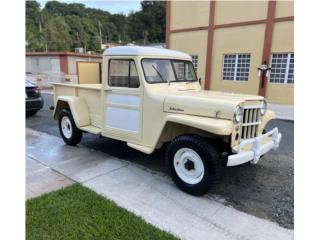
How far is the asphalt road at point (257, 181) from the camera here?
319 centimetres

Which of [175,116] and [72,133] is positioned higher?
[175,116]

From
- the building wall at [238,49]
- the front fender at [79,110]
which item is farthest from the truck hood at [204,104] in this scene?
the building wall at [238,49]

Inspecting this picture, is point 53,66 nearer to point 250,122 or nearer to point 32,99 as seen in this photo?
point 32,99

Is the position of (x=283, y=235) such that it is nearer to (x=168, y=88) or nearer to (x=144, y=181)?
(x=144, y=181)

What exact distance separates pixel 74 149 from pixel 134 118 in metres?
1.89

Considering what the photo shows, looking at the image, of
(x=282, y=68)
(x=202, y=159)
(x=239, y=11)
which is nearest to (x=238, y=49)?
(x=239, y=11)

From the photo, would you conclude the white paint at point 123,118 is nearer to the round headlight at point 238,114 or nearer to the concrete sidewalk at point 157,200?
the concrete sidewalk at point 157,200

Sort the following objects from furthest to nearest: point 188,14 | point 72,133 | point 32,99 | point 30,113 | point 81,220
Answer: point 188,14 < point 30,113 < point 32,99 < point 72,133 < point 81,220

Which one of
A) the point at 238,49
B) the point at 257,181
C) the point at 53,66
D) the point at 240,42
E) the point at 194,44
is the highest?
the point at 194,44

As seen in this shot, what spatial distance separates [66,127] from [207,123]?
3616 mm

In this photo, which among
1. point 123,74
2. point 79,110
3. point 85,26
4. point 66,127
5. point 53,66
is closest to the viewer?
point 123,74

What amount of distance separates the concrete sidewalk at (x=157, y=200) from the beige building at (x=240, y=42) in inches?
421

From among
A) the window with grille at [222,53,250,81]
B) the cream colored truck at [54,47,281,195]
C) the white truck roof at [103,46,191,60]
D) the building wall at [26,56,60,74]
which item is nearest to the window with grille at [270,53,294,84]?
the window with grille at [222,53,250,81]

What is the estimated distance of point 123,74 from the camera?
420cm
